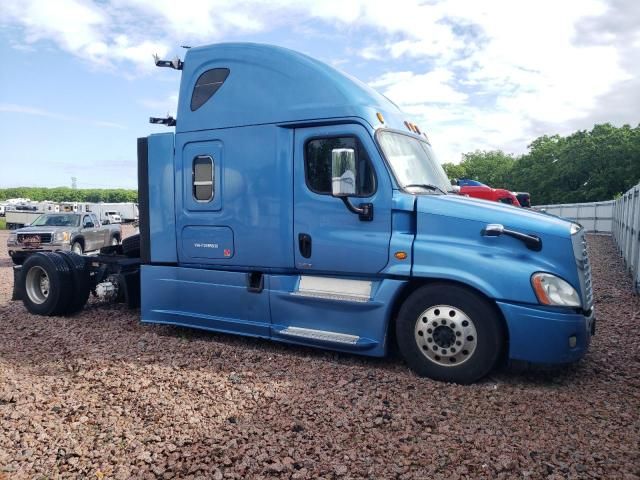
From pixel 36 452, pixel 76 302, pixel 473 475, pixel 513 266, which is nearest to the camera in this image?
pixel 473 475

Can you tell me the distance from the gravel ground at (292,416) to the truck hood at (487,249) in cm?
96

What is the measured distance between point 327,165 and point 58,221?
13.9m

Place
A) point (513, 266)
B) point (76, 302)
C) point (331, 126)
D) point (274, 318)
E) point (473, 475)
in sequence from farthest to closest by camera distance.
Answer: point (76, 302) → point (274, 318) → point (331, 126) → point (513, 266) → point (473, 475)

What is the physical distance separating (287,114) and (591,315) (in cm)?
367

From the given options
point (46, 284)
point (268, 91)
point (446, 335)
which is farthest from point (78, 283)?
point (446, 335)

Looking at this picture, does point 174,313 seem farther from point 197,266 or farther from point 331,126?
point 331,126

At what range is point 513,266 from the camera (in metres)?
4.62

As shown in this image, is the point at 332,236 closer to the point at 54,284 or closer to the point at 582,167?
the point at 54,284

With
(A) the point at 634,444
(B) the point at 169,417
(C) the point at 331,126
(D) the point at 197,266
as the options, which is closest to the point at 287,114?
(C) the point at 331,126

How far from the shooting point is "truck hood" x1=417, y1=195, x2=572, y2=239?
186 inches

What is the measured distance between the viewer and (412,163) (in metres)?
5.57

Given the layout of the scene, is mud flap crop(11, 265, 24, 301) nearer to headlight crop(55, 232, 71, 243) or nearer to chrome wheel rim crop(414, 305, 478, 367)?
chrome wheel rim crop(414, 305, 478, 367)

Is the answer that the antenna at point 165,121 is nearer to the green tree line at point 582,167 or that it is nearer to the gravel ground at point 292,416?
the gravel ground at point 292,416

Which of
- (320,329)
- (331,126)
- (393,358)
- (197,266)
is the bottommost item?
(393,358)
